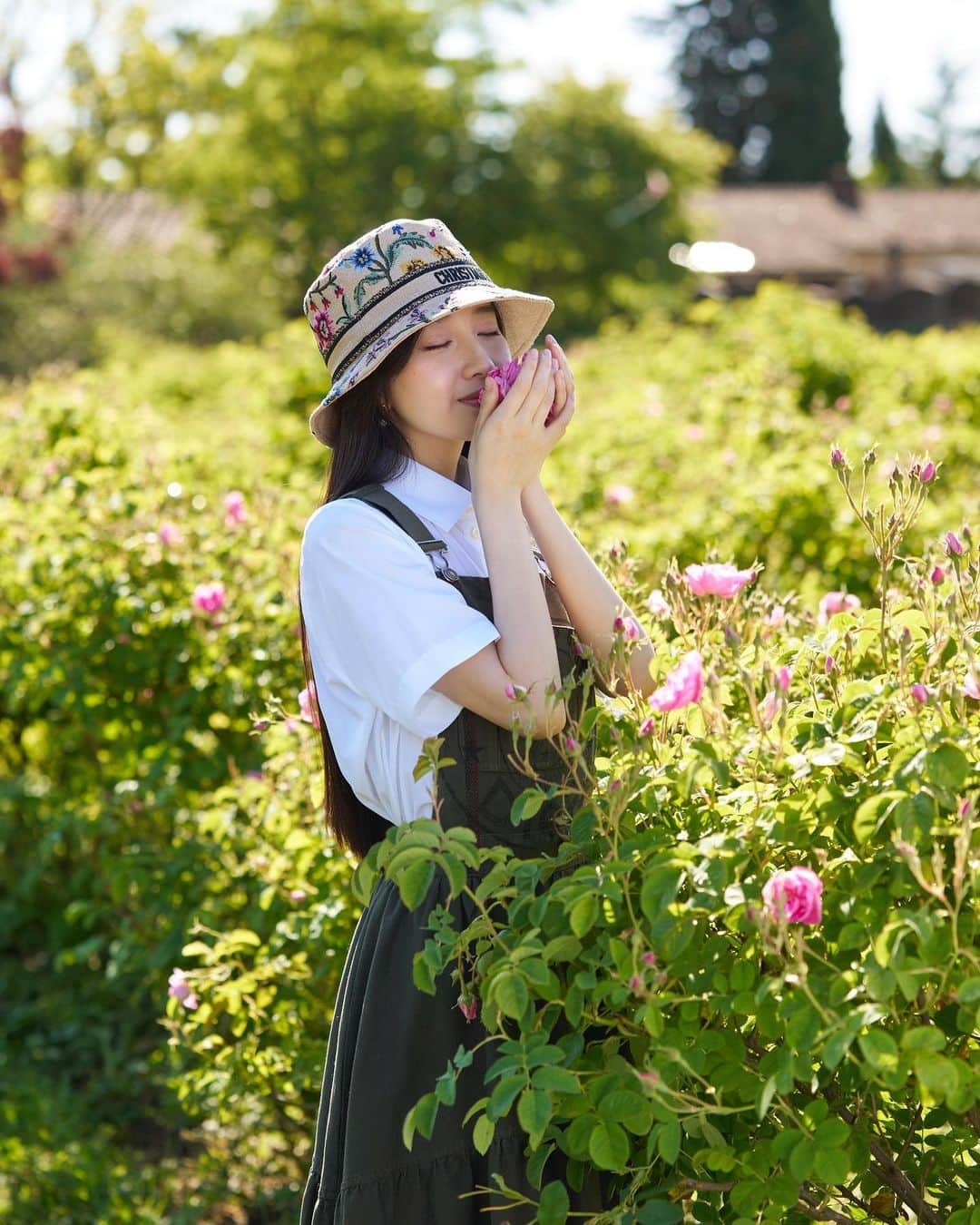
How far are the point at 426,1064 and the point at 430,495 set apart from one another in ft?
2.62

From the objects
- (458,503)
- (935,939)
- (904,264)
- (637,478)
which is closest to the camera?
(935,939)

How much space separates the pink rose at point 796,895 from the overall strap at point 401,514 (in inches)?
29.0

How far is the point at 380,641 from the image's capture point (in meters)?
1.91

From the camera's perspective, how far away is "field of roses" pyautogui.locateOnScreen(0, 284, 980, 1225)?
1584 millimetres

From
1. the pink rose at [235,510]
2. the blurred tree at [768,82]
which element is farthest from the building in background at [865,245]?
the pink rose at [235,510]

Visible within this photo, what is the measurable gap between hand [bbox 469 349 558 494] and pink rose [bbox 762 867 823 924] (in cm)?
73

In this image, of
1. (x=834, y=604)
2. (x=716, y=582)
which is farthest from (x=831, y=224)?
(x=716, y=582)

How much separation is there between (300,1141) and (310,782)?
109 centimetres

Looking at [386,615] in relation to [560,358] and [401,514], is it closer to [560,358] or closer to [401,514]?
[401,514]

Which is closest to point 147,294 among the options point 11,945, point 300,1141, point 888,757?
point 11,945

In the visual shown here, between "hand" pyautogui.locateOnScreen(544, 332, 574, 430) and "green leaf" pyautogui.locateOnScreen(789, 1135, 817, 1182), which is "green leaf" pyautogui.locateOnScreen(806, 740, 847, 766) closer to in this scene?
"green leaf" pyautogui.locateOnScreen(789, 1135, 817, 1182)

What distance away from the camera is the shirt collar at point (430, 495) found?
215 cm

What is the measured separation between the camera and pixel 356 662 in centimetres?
196

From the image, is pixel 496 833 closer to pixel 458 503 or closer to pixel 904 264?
pixel 458 503
